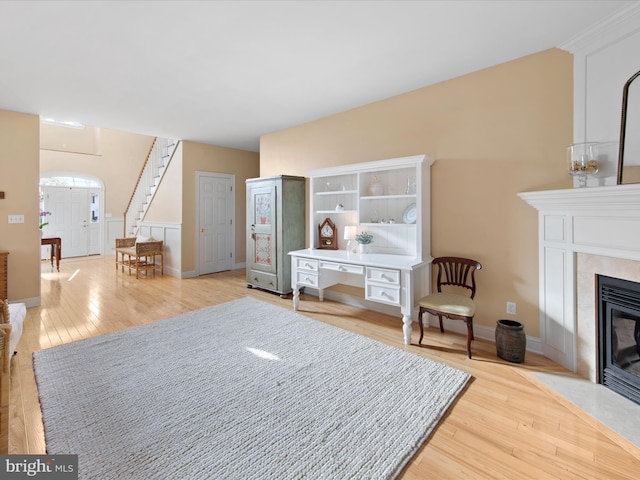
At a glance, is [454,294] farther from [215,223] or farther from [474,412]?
[215,223]

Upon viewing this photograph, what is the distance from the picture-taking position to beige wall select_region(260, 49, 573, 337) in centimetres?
267

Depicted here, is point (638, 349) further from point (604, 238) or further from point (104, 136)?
point (104, 136)

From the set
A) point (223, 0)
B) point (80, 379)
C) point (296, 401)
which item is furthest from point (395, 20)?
point (80, 379)

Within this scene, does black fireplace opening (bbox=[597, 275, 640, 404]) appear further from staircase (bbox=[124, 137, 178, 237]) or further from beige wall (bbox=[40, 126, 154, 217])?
beige wall (bbox=[40, 126, 154, 217])

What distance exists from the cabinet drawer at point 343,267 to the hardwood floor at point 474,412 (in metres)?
0.64


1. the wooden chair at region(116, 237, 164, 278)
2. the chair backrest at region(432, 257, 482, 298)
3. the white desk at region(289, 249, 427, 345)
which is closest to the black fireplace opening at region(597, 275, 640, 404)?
the chair backrest at region(432, 257, 482, 298)

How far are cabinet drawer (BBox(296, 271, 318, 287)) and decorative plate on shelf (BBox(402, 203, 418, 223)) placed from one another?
1327 mm

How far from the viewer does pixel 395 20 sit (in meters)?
2.30

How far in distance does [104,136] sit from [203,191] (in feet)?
16.0

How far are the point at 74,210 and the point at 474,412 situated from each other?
10423mm

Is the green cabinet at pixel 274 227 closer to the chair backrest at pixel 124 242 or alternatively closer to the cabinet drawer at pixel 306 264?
the cabinet drawer at pixel 306 264

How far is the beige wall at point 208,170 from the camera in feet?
19.7

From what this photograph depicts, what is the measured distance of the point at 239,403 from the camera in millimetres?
2014

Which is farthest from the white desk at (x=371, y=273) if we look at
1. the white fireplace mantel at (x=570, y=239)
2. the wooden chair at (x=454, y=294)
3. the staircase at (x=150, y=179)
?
the staircase at (x=150, y=179)
